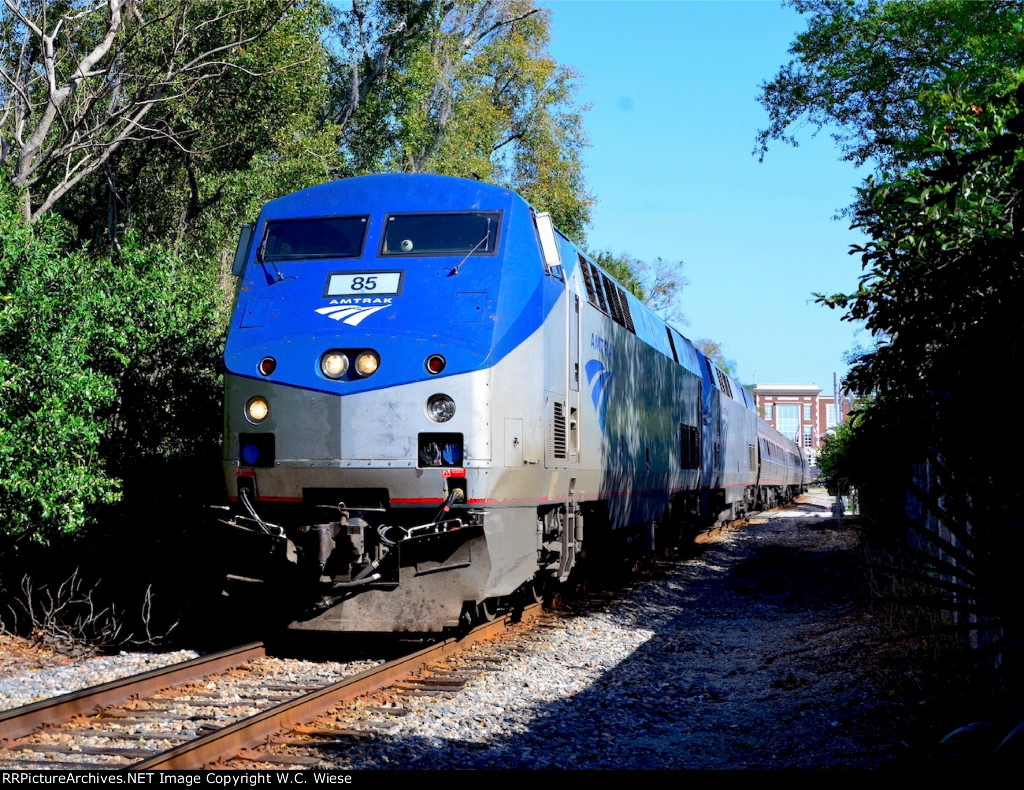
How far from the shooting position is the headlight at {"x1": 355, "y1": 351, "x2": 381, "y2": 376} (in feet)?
25.7

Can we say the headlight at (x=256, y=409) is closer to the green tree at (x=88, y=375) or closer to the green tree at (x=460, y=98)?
the green tree at (x=88, y=375)

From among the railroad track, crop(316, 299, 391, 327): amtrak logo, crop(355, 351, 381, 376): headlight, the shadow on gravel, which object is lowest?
the shadow on gravel

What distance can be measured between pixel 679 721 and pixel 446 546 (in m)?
2.32

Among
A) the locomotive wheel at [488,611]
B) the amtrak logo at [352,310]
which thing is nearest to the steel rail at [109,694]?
the locomotive wheel at [488,611]

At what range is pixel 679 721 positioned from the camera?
6.78 meters

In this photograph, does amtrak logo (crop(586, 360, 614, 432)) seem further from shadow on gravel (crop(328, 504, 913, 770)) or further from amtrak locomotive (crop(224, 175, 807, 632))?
shadow on gravel (crop(328, 504, 913, 770))

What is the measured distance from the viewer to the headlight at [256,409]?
8047 millimetres

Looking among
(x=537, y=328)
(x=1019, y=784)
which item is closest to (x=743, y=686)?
(x=537, y=328)

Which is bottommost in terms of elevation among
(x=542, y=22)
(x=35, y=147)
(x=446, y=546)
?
(x=446, y=546)

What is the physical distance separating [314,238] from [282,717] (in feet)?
15.0

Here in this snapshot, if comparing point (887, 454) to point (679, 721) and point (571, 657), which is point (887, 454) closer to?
point (679, 721)

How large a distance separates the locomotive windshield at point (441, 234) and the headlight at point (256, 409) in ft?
5.67

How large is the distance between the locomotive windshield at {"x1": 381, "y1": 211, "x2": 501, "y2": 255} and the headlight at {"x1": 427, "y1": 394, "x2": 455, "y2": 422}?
1.52m

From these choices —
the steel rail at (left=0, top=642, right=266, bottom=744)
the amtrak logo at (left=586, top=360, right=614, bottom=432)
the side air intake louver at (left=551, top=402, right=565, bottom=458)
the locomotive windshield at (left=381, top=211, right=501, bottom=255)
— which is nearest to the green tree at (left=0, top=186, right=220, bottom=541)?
the steel rail at (left=0, top=642, right=266, bottom=744)
